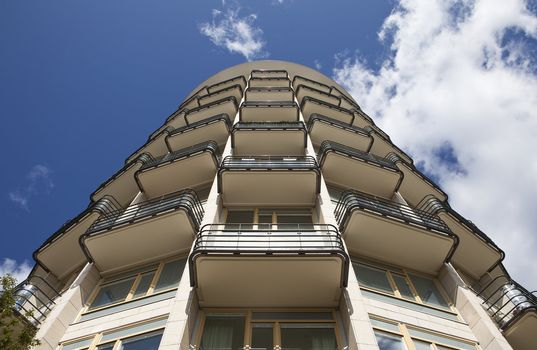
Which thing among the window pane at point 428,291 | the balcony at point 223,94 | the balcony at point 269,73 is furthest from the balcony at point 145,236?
the balcony at point 269,73

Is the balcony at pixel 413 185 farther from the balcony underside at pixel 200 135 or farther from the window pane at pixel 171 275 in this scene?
the window pane at pixel 171 275

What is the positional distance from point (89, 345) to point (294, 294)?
5.76 meters

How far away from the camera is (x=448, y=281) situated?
1472 cm

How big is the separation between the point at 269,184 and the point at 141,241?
17.3 feet

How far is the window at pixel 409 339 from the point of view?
445 inches

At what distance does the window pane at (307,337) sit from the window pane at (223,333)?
1.16 metres

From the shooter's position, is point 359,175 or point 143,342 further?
point 359,175

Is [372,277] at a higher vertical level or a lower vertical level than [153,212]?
lower

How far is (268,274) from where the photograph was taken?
12.3 meters

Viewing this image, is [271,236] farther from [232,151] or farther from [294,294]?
[232,151]

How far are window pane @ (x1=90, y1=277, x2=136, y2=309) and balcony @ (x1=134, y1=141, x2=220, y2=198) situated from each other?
18.6ft

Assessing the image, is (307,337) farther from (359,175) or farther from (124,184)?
(124,184)

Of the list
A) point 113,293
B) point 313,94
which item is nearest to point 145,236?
point 113,293

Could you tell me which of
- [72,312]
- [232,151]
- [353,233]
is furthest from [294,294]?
[232,151]
